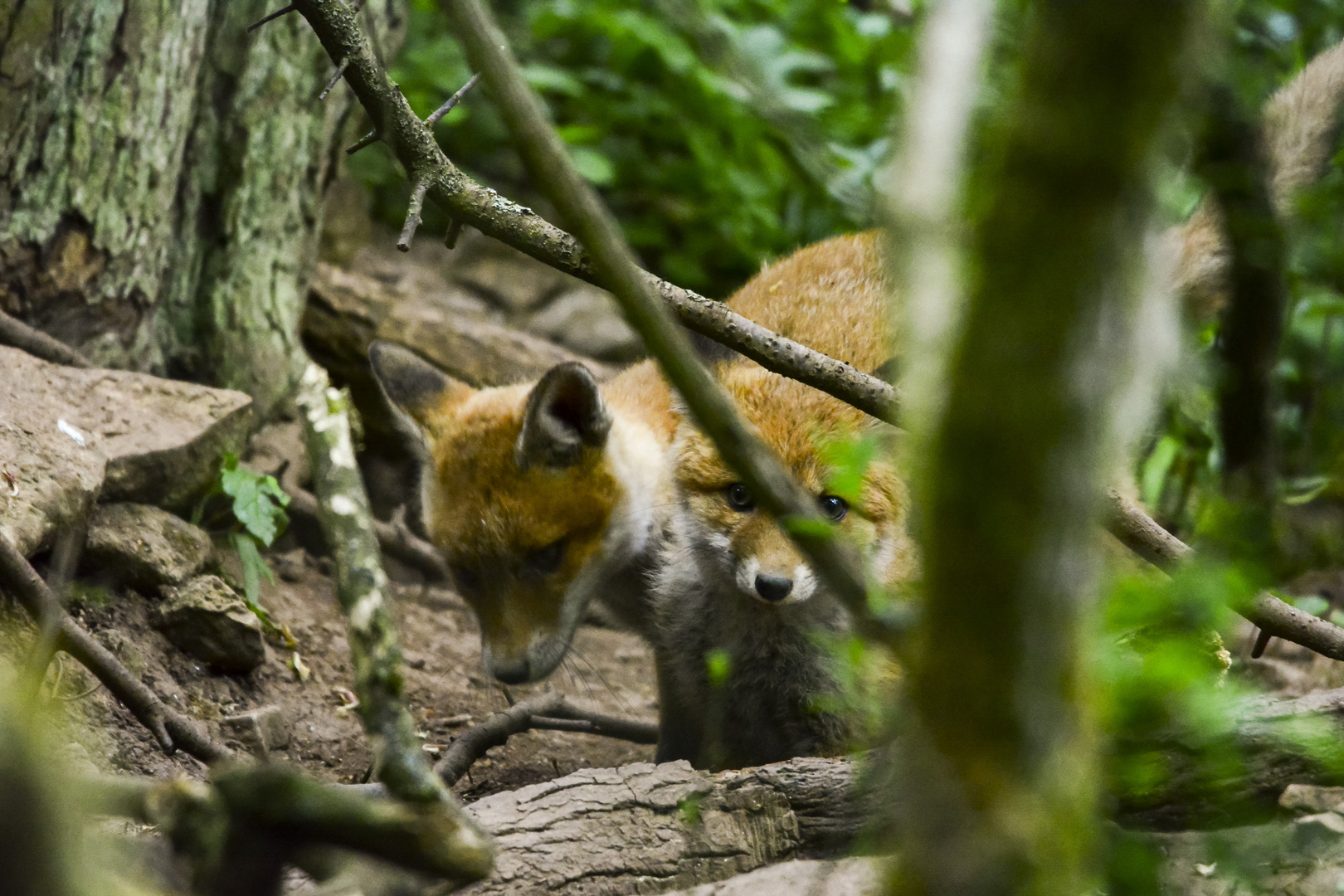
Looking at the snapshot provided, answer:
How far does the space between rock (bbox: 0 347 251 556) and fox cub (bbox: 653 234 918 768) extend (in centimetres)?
205

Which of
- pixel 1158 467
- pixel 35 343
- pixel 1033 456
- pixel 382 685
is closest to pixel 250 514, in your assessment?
pixel 35 343

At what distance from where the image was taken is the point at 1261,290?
3188mm

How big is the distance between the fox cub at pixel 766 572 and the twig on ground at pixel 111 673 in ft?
5.74

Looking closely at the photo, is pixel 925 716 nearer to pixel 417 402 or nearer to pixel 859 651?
pixel 859 651

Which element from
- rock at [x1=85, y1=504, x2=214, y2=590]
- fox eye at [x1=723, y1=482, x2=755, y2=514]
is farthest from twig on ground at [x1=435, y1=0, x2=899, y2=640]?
rock at [x1=85, y1=504, x2=214, y2=590]

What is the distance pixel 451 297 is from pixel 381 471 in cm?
151

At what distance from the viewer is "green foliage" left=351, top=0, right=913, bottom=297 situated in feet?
24.6

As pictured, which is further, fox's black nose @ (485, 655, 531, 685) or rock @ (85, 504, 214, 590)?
fox's black nose @ (485, 655, 531, 685)

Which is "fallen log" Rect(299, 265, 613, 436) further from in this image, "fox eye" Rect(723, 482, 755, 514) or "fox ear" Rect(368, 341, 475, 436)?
"fox eye" Rect(723, 482, 755, 514)

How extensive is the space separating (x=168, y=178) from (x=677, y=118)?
4.03 metres

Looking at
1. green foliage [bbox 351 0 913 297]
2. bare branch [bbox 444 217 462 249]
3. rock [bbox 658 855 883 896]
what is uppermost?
green foliage [bbox 351 0 913 297]

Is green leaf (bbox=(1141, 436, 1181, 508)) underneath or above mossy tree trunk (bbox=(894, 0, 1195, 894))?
above

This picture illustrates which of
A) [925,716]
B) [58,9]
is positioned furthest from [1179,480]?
[58,9]

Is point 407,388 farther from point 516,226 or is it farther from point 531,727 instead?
point 516,226
